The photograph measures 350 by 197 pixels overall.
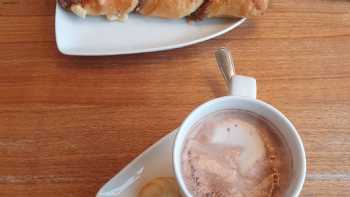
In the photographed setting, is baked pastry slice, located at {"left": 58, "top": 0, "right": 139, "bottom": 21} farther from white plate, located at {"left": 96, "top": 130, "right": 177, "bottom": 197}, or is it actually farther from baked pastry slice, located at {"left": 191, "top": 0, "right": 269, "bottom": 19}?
white plate, located at {"left": 96, "top": 130, "right": 177, "bottom": 197}

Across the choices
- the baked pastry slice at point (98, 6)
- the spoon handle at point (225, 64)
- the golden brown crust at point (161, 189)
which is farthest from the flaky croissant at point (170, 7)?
the golden brown crust at point (161, 189)

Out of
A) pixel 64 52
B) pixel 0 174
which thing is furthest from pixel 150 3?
pixel 0 174

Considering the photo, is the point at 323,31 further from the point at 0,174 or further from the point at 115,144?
the point at 0,174

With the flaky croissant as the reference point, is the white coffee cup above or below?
below

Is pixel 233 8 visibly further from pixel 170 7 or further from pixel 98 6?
pixel 98 6

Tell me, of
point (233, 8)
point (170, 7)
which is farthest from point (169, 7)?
point (233, 8)

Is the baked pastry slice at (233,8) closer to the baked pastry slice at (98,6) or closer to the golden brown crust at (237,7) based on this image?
the golden brown crust at (237,7)

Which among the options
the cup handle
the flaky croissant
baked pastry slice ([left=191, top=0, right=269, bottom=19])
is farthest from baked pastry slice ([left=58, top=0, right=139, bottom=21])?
the cup handle
